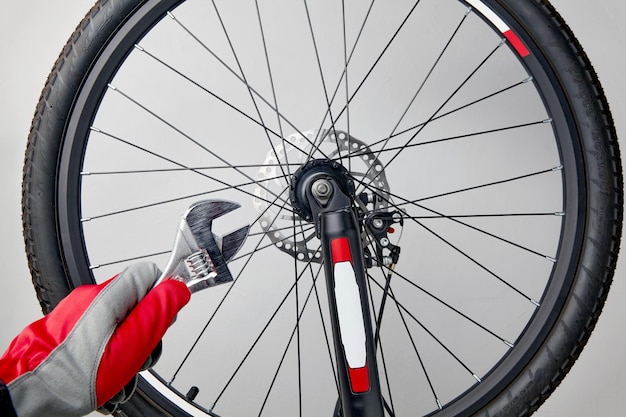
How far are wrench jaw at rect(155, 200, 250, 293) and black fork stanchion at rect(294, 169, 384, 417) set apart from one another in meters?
0.11

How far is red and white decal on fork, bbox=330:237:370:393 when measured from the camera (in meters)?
0.75

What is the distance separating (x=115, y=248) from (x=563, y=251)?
0.78 metres

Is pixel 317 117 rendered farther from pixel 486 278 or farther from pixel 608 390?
pixel 608 390

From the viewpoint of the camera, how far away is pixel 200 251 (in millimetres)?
763

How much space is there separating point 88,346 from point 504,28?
65 cm

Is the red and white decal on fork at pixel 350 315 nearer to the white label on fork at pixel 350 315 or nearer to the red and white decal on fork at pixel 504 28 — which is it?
the white label on fork at pixel 350 315

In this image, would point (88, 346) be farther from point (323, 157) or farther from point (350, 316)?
point (323, 157)

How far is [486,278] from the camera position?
127 centimetres

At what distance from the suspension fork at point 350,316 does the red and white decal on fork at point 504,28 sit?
330 millimetres

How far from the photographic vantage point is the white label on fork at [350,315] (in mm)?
752

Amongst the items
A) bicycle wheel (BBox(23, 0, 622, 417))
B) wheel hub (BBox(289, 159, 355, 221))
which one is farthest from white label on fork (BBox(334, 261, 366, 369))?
bicycle wheel (BBox(23, 0, 622, 417))

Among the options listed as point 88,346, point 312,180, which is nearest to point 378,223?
point 312,180

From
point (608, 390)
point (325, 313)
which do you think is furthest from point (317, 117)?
point (608, 390)

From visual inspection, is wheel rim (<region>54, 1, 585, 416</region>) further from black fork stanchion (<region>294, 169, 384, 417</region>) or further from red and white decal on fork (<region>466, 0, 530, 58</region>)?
black fork stanchion (<region>294, 169, 384, 417</region>)
